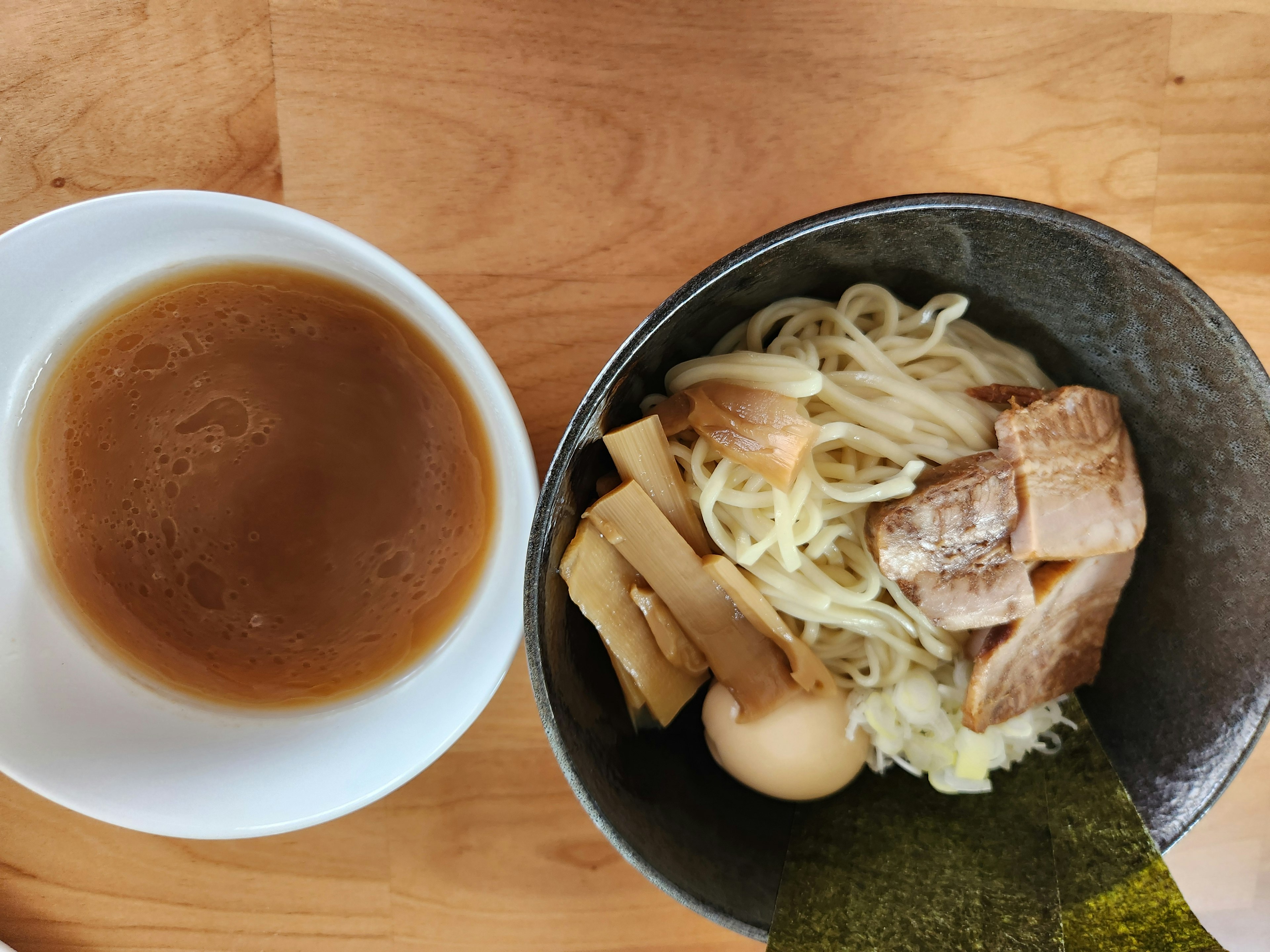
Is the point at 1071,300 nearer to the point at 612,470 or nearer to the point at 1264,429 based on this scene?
the point at 1264,429

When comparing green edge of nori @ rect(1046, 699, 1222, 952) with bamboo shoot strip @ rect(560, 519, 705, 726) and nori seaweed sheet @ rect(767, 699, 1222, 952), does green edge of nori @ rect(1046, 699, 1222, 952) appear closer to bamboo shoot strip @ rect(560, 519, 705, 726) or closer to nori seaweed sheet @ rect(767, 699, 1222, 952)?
nori seaweed sheet @ rect(767, 699, 1222, 952)

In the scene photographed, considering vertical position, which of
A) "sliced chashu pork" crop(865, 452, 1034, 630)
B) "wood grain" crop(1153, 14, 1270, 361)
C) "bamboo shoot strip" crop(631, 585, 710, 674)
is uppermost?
"wood grain" crop(1153, 14, 1270, 361)

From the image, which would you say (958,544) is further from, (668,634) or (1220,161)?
(1220,161)

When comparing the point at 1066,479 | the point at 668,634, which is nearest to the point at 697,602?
the point at 668,634

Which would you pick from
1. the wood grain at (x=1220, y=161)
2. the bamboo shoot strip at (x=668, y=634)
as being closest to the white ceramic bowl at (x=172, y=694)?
the bamboo shoot strip at (x=668, y=634)

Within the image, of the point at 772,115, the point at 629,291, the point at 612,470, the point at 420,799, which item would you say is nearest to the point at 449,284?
the point at 629,291

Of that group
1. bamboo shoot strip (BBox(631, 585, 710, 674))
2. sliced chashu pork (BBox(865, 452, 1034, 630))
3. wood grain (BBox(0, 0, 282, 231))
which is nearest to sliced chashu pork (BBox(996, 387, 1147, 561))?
sliced chashu pork (BBox(865, 452, 1034, 630))
